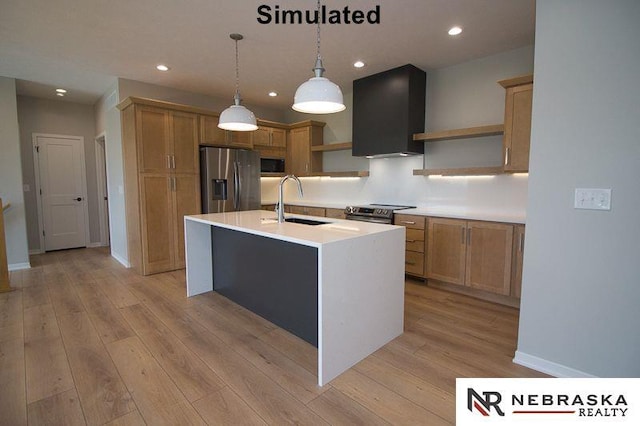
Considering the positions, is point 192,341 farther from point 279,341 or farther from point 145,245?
point 145,245

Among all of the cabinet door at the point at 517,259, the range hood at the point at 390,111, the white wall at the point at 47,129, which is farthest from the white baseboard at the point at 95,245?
the cabinet door at the point at 517,259

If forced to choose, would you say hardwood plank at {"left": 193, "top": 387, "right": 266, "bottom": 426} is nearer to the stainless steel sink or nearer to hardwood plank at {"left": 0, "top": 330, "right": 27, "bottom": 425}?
hardwood plank at {"left": 0, "top": 330, "right": 27, "bottom": 425}

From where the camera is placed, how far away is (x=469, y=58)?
3.68m

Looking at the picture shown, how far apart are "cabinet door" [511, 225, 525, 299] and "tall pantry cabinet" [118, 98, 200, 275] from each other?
3.98m

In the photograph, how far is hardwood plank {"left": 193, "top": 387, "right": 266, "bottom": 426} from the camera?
1.64 meters

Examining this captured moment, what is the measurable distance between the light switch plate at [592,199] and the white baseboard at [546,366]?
3.32ft

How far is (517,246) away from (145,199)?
4.32m

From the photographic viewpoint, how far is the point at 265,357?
2254 mm

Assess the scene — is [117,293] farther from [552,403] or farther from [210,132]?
[552,403]

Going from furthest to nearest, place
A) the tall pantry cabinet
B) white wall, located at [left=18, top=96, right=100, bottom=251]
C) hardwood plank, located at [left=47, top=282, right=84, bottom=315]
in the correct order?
1. white wall, located at [left=18, top=96, right=100, bottom=251]
2. the tall pantry cabinet
3. hardwood plank, located at [left=47, top=282, right=84, bottom=315]

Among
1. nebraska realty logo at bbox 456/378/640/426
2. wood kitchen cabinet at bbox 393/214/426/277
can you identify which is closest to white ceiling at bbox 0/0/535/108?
wood kitchen cabinet at bbox 393/214/426/277

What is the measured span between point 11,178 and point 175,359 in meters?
4.22

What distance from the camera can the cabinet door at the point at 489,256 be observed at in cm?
310

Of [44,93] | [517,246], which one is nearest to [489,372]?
[517,246]
